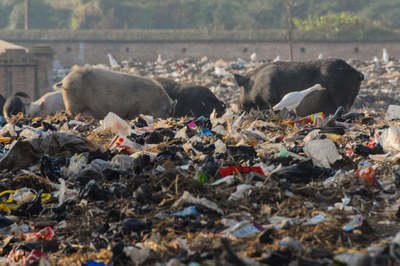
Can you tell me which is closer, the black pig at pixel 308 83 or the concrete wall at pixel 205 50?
the black pig at pixel 308 83

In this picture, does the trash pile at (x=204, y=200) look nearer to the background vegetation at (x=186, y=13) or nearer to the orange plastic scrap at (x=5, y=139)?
the orange plastic scrap at (x=5, y=139)

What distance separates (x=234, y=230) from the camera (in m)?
5.69

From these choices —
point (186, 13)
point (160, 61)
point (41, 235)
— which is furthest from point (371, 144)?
point (186, 13)

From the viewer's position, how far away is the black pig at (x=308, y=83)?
14.3m

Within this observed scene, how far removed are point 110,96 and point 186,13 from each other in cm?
3843

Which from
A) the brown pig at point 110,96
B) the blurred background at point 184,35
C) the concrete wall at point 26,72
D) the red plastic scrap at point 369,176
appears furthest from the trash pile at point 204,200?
the blurred background at point 184,35

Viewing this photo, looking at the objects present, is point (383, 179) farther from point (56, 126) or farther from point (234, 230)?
point (56, 126)

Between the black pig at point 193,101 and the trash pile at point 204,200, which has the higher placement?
the trash pile at point 204,200

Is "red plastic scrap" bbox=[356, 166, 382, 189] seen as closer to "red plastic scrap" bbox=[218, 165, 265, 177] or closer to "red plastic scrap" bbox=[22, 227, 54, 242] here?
"red plastic scrap" bbox=[218, 165, 265, 177]

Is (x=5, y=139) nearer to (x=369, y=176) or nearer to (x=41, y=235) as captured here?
(x=41, y=235)

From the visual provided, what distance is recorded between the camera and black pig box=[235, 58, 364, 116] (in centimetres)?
1434

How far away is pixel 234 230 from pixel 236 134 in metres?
3.37

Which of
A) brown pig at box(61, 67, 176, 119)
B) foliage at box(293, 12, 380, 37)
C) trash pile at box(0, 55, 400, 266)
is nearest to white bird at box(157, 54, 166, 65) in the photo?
foliage at box(293, 12, 380, 37)

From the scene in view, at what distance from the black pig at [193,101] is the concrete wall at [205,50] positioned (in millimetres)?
21421
